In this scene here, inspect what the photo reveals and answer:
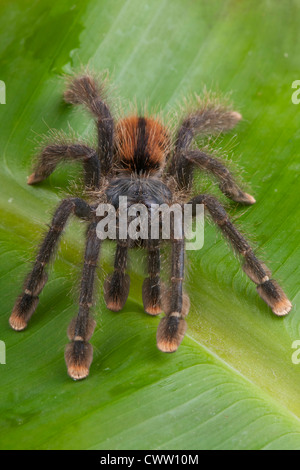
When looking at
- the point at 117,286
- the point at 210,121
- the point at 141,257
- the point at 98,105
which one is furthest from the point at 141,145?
the point at 117,286


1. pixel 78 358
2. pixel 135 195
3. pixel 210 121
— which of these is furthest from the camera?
pixel 210 121

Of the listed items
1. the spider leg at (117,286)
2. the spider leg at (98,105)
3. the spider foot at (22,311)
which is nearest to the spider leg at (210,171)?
the spider leg at (98,105)

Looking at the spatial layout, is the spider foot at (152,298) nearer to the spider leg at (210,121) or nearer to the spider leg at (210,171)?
the spider leg at (210,171)

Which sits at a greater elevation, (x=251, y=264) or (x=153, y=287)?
(x=251, y=264)

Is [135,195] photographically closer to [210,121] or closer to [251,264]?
[251,264]

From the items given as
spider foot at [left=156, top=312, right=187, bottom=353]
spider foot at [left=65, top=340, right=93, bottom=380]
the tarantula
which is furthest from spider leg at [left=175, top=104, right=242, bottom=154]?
spider foot at [left=65, top=340, right=93, bottom=380]

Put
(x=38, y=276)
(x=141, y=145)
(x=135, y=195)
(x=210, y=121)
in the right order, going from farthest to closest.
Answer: (x=210, y=121) < (x=141, y=145) < (x=135, y=195) < (x=38, y=276)

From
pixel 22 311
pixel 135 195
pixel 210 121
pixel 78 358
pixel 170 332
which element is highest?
pixel 210 121

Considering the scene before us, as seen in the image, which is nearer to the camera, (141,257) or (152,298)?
(152,298)
